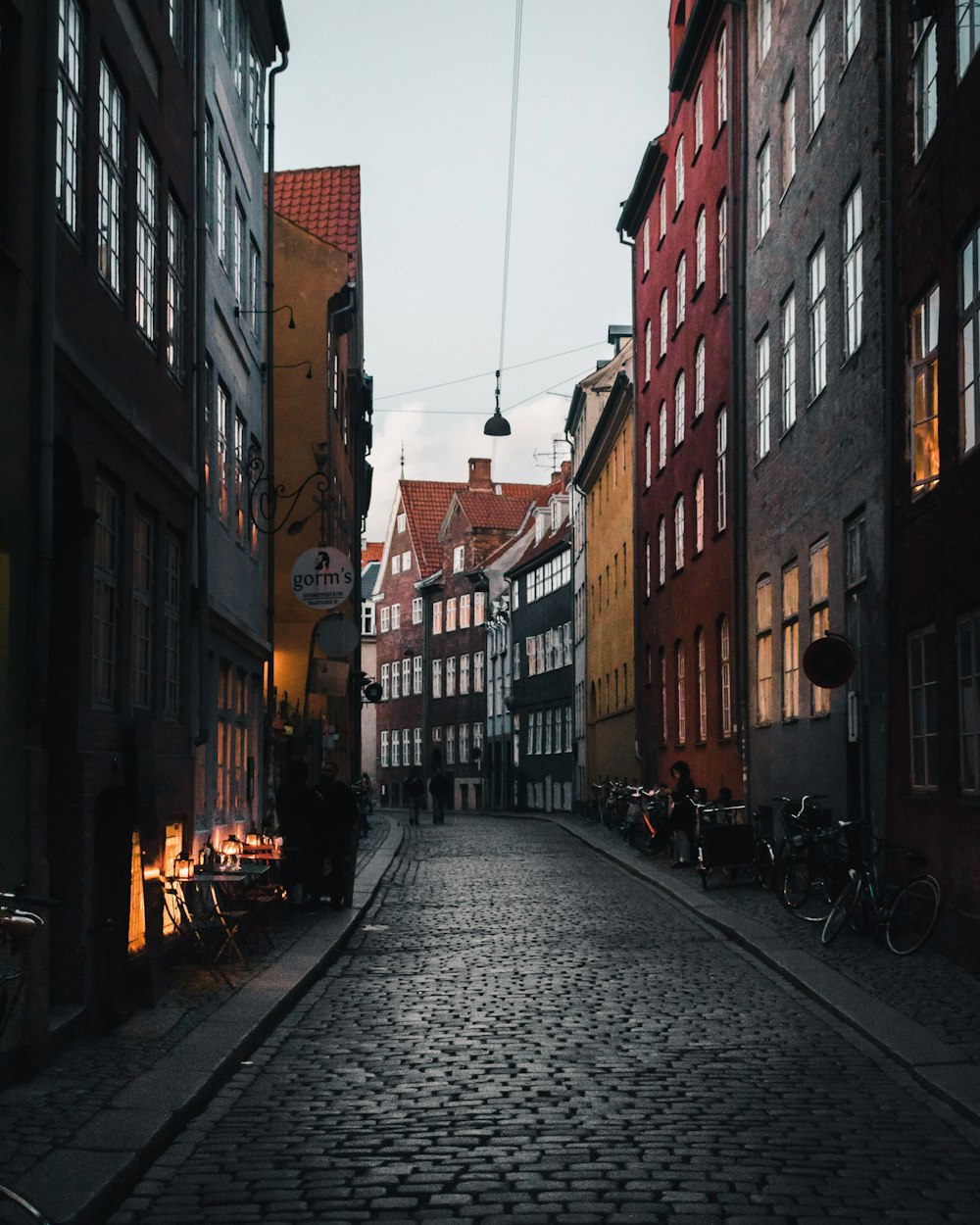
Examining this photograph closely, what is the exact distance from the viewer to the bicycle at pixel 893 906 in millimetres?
14586

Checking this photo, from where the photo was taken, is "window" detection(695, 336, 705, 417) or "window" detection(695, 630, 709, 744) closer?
"window" detection(695, 630, 709, 744)

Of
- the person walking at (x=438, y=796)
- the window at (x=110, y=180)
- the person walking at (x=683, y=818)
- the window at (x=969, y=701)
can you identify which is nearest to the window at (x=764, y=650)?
the person walking at (x=683, y=818)

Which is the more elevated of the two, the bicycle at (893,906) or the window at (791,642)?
the window at (791,642)

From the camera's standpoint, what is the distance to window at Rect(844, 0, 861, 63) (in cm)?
1971

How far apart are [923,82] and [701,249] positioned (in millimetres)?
17073

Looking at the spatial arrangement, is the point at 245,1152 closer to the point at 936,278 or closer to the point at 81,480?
the point at 81,480

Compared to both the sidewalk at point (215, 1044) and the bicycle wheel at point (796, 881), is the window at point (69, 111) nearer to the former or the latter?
the sidewalk at point (215, 1044)

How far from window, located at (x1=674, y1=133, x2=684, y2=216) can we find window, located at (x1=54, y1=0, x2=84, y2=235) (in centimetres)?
2577

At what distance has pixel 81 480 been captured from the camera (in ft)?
36.9

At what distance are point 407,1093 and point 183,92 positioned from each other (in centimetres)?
1025

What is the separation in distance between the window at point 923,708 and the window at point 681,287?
19448 mm

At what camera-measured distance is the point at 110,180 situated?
12742mm

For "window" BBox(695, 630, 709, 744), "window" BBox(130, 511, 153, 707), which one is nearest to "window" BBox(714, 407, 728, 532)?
"window" BBox(695, 630, 709, 744)

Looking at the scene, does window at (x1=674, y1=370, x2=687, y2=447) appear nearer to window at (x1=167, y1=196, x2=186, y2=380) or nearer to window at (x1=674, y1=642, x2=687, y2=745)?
window at (x1=674, y1=642, x2=687, y2=745)
